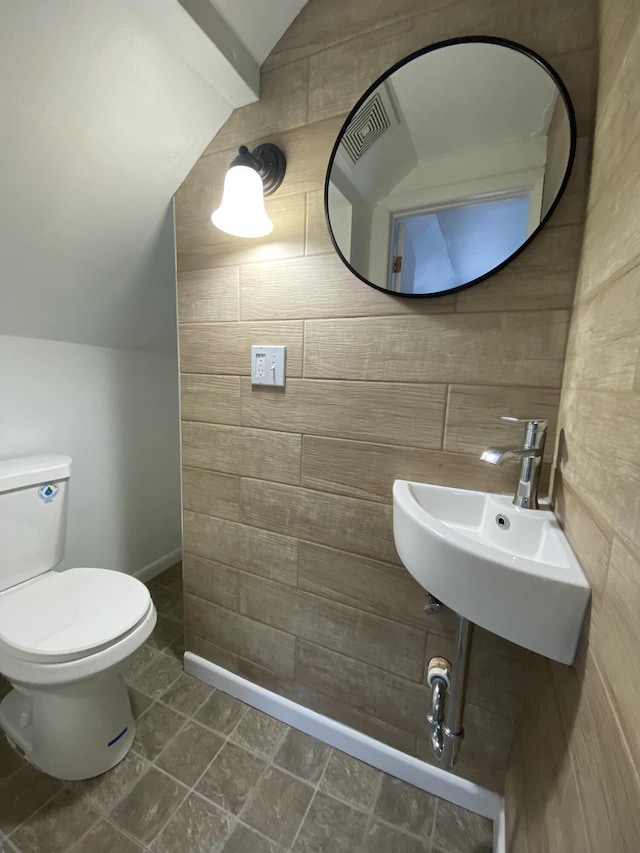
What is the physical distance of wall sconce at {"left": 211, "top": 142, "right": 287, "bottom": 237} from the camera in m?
0.85

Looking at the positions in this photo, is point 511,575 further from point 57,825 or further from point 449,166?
point 57,825

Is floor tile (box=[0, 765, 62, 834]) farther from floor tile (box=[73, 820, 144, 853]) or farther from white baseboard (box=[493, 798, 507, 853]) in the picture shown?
white baseboard (box=[493, 798, 507, 853])

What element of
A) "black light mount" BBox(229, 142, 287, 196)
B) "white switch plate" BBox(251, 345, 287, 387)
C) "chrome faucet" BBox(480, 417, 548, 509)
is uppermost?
"black light mount" BBox(229, 142, 287, 196)

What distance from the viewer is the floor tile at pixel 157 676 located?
1.27 meters

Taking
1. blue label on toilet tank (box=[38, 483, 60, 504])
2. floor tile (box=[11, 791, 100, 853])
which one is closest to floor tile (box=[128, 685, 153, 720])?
floor tile (box=[11, 791, 100, 853])

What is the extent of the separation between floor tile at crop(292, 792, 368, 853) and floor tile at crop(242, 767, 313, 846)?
2 cm

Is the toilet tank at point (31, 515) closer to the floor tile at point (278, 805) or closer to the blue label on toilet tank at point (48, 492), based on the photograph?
the blue label on toilet tank at point (48, 492)

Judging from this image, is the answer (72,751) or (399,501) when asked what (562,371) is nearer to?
(399,501)

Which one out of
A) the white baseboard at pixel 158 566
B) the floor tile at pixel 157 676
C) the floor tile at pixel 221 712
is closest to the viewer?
the floor tile at pixel 221 712

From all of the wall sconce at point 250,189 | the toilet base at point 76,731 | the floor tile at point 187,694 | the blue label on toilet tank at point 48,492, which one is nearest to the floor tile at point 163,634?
the floor tile at point 187,694

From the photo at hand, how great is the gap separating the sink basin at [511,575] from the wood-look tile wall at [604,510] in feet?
0.09

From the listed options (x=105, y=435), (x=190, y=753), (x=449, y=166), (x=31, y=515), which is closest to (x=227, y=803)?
(x=190, y=753)

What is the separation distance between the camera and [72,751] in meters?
0.98

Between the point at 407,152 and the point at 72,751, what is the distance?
190cm
